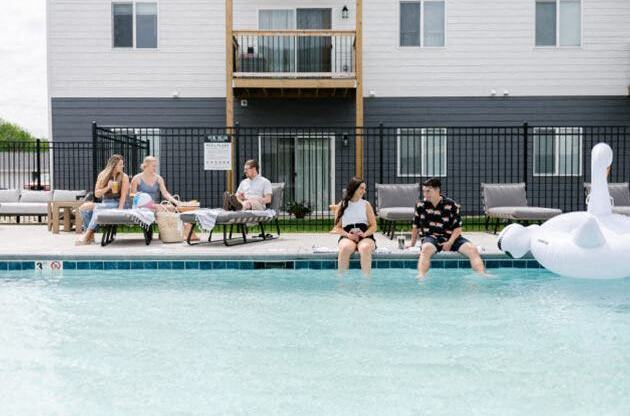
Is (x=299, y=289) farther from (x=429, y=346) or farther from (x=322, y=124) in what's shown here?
(x=322, y=124)

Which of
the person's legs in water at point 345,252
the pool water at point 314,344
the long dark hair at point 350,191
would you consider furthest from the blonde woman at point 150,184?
the person's legs in water at point 345,252

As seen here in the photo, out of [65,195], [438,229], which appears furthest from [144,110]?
[438,229]

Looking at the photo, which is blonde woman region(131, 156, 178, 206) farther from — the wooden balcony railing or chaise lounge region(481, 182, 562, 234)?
the wooden balcony railing

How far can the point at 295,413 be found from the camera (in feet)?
12.5

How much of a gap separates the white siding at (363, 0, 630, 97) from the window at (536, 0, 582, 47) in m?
0.19

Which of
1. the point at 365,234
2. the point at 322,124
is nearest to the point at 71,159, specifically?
the point at 322,124

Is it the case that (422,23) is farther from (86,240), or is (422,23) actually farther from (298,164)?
(86,240)

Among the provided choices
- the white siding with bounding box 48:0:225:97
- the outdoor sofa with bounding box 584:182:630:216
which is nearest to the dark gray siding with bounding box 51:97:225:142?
the white siding with bounding box 48:0:225:97

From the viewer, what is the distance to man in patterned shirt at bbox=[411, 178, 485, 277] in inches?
312

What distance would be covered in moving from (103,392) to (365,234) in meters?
4.41

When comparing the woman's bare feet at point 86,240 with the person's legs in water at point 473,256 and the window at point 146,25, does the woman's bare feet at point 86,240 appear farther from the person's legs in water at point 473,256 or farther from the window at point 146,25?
the window at point 146,25

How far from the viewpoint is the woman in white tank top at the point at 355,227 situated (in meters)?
8.01

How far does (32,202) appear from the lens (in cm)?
1450

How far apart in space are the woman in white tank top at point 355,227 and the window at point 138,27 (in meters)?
10.4
